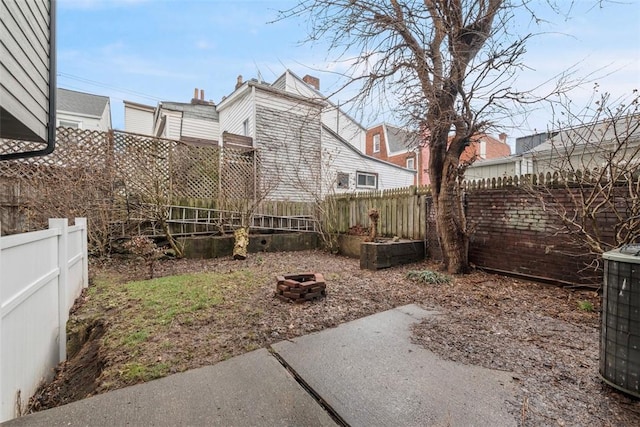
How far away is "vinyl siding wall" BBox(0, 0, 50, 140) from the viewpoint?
7.06 feet

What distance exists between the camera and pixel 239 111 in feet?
39.2

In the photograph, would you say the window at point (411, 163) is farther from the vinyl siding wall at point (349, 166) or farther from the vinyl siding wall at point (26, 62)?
the vinyl siding wall at point (26, 62)

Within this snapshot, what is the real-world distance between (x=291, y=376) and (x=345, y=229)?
21.4 feet

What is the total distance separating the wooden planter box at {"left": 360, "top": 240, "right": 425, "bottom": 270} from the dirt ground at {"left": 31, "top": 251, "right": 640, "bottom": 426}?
0.83 m

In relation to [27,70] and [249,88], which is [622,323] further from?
[249,88]

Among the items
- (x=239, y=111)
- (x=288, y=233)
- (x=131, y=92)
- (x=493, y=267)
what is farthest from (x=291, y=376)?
(x=131, y=92)

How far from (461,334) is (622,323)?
127cm

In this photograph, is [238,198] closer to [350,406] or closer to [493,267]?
[493,267]

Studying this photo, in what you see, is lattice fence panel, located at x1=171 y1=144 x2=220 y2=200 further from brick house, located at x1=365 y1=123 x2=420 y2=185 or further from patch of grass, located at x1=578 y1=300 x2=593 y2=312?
brick house, located at x1=365 y1=123 x2=420 y2=185

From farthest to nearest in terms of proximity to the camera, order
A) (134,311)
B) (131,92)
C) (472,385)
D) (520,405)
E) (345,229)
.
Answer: (131,92) → (345,229) → (134,311) → (472,385) → (520,405)

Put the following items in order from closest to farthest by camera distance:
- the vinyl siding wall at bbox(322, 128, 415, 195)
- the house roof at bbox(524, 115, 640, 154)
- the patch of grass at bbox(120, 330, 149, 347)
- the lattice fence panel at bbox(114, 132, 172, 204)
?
1. the patch of grass at bbox(120, 330, 149, 347)
2. the house roof at bbox(524, 115, 640, 154)
3. the lattice fence panel at bbox(114, 132, 172, 204)
4. the vinyl siding wall at bbox(322, 128, 415, 195)

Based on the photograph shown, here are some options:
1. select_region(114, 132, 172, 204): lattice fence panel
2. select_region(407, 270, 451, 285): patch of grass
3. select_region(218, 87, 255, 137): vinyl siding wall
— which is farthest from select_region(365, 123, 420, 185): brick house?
select_region(114, 132, 172, 204): lattice fence panel

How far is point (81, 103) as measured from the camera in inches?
604

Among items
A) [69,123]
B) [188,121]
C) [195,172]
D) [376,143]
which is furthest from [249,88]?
[376,143]
